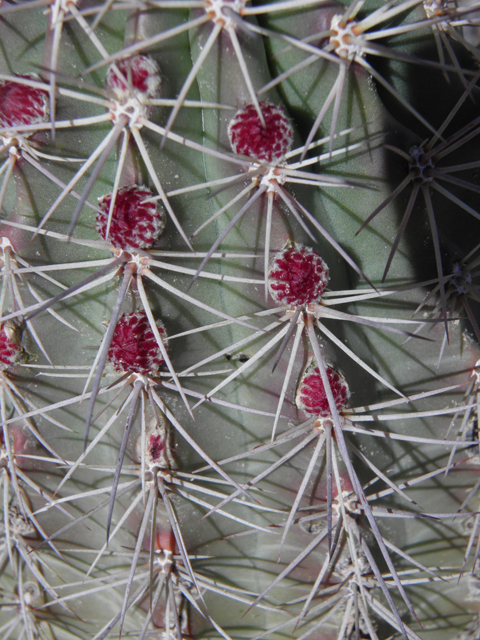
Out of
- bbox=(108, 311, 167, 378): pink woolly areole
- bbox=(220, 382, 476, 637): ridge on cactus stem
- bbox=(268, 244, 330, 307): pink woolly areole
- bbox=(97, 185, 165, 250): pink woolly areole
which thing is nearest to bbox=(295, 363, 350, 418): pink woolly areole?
bbox=(220, 382, 476, 637): ridge on cactus stem

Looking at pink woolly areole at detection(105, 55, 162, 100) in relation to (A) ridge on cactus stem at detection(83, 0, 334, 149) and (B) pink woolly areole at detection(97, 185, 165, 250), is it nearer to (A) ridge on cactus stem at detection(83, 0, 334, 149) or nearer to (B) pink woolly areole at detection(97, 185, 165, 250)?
(A) ridge on cactus stem at detection(83, 0, 334, 149)

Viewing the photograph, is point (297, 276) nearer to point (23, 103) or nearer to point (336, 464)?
point (336, 464)

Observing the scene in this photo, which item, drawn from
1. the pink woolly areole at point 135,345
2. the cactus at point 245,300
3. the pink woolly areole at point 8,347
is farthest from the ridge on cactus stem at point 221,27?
the pink woolly areole at point 8,347

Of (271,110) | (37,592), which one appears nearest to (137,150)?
(271,110)

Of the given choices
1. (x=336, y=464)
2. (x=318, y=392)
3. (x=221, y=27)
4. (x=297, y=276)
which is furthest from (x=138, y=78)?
(x=336, y=464)

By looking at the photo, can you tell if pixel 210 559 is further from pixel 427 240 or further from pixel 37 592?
pixel 427 240

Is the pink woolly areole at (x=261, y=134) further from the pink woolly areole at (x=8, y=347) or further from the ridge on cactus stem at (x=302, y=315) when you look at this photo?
the pink woolly areole at (x=8, y=347)
